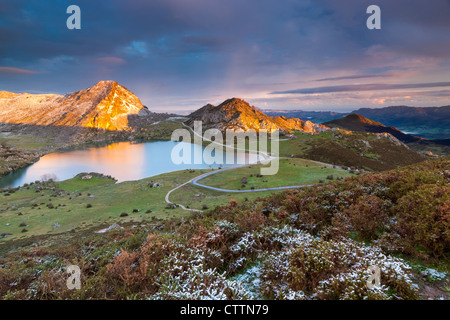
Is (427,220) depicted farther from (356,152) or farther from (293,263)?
(356,152)

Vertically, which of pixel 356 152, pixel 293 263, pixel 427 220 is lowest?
pixel 356 152

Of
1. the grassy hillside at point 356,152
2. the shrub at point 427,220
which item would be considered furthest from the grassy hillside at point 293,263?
the grassy hillside at point 356,152

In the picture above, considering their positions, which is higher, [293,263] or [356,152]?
[293,263]

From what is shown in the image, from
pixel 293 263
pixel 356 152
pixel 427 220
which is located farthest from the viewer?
pixel 356 152

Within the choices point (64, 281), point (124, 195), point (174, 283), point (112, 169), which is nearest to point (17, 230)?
point (124, 195)

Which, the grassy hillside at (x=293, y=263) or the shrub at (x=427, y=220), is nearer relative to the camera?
the grassy hillside at (x=293, y=263)

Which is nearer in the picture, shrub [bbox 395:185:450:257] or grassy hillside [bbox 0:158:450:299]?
grassy hillside [bbox 0:158:450:299]

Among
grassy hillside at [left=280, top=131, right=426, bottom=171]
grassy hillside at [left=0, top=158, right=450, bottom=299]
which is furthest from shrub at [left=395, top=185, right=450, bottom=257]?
grassy hillside at [left=280, top=131, right=426, bottom=171]

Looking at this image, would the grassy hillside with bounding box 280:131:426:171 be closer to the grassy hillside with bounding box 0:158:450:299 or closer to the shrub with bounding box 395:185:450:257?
the shrub with bounding box 395:185:450:257

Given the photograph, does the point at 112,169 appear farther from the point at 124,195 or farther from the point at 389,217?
the point at 389,217

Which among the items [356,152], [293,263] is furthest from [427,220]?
[356,152]

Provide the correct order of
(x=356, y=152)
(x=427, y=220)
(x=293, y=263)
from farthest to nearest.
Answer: (x=356, y=152), (x=427, y=220), (x=293, y=263)

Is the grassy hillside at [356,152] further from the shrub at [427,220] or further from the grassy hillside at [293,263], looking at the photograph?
the grassy hillside at [293,263]

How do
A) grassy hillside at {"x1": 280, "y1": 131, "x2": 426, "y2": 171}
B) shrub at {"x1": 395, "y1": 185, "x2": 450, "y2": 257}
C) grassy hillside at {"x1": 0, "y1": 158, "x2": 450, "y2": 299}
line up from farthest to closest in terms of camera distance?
grassy hillside at {"x1": 280, "y1": 131, "x2": 426, "y2": 171} < shrub at {"x1": 395, "y1": 185, "x2": 450, "y2": 257} < grassy hillside at {"x1": 0, "y1": 158, "x2": 450, "y2": 299}
